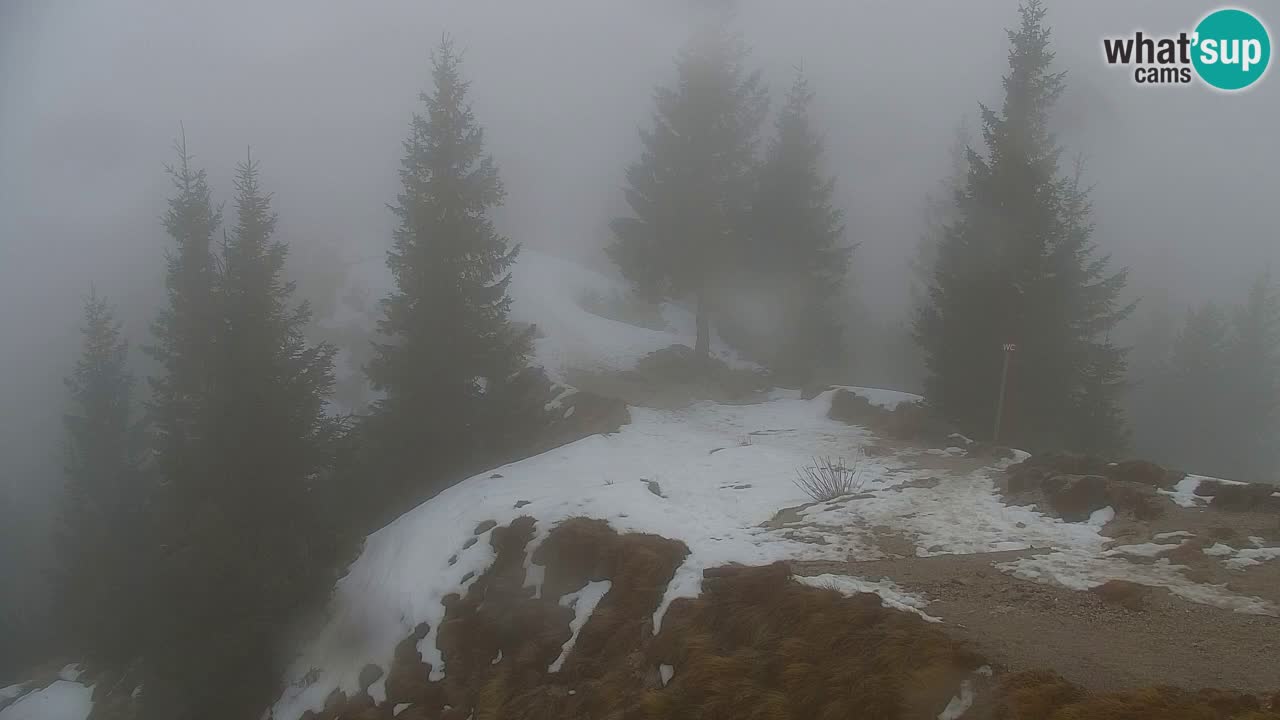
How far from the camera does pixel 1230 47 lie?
13.1m

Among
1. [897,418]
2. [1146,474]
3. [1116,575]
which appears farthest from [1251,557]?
[897,418]

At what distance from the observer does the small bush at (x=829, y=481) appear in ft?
34.7

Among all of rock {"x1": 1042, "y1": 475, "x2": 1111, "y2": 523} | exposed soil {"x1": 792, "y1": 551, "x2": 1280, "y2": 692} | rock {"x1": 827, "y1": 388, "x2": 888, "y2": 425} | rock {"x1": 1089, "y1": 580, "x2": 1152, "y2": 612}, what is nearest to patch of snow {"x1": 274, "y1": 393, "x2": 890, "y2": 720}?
exposed soil {"x1": 792, "y1": 551, "x2": 1280, "y2": 692}

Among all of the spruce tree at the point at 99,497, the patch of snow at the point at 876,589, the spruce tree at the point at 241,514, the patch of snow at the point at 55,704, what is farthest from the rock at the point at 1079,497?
the spruce tree at the point at 99,497

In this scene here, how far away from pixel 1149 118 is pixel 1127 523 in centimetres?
7652

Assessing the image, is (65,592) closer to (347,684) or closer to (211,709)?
(211,709)

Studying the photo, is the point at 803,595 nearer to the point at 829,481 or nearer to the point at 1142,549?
the point at 1142,549

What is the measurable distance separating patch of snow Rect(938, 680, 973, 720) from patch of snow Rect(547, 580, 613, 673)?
3.95m

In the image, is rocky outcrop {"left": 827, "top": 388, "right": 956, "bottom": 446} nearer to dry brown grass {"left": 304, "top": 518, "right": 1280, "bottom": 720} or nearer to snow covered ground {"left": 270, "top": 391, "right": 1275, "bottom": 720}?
snow covered ground {"left": 270, "top": 391, "right": 1275, "bottom": 720}

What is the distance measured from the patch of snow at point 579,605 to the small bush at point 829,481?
13.5ft

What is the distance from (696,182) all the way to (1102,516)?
1733 cm

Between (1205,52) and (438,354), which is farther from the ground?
(1205,52)

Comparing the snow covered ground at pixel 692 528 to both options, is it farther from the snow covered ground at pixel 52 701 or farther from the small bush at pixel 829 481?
the snow covered ground at pixel 52 701

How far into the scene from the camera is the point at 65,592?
20.7m
